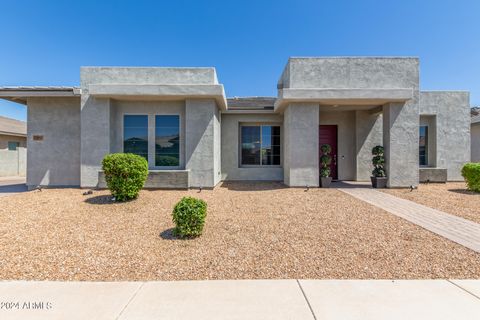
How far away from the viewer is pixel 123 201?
7309 mm

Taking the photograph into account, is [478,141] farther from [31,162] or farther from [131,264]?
[31,162]

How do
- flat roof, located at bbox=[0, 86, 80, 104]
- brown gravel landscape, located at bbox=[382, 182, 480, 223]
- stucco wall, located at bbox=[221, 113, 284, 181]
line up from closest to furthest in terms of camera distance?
brown gravel landscape, located at bbox=[382, 182, 480, 223] → flat roof, located at bbox=[0, 86, 80, 104] → stucco wall, located at bbox=[221, 113, 284, 181]

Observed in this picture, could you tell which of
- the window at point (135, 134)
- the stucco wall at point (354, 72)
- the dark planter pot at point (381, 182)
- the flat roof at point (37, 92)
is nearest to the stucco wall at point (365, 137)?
the dark planter pot at point (381, 182)

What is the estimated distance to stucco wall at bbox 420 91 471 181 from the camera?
1264cm

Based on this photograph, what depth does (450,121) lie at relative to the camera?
12648 millimetres

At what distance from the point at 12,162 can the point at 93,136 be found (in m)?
14.1

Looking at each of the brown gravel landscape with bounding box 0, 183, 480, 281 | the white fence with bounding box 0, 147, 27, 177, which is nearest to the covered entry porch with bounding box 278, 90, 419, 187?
the brown gravel landscape with bounding box 0, 183, 480, 281

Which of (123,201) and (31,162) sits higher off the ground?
(31,162)

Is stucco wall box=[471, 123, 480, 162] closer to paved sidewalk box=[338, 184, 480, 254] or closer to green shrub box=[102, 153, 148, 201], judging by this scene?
paved sidewalk box=[338, 184, 480, 254]

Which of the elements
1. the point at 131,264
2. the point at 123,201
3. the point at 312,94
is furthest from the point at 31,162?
the point at 312,94

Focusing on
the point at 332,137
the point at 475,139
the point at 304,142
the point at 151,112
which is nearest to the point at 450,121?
the point at 475,139

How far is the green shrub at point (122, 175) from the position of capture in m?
7.03

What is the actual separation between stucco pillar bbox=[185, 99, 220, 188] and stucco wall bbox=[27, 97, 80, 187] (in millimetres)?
4924

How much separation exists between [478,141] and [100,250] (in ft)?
68.5
